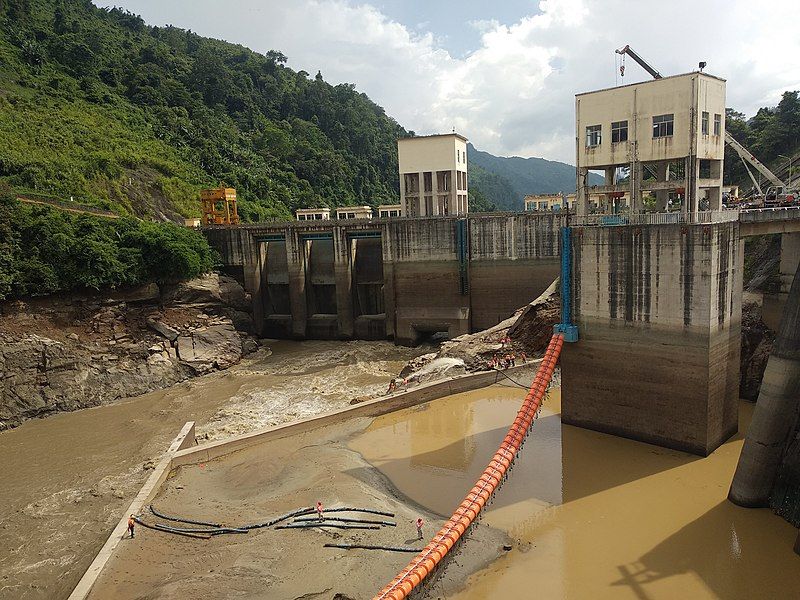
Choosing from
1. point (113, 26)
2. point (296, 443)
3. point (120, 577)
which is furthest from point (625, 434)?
point (113, 26)

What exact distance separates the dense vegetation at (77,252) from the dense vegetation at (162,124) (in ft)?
31.9

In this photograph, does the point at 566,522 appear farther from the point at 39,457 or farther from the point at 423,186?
the point at 423,186

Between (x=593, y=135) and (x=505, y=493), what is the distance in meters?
13.5

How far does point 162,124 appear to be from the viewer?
58.2 m

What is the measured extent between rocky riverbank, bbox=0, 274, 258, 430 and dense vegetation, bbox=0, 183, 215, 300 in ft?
2.60

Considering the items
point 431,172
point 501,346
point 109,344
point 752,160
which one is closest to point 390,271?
point 431,172

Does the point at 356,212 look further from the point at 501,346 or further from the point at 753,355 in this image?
the point at 753,355

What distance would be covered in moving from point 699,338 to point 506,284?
1668cm

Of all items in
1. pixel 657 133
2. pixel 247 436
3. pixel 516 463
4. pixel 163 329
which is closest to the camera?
pixel 516 463

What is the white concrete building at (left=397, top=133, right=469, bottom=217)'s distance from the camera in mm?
37250

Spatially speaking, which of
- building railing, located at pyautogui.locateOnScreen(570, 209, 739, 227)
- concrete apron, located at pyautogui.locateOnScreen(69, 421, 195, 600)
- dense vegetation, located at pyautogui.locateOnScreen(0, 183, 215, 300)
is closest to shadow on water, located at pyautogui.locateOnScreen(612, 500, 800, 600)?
building railing, located at pyautogui.locateOnScreen(570, 209, 739, 227)

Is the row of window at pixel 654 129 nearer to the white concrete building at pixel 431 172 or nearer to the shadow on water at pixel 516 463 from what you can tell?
the shadow on water at pixel 516 463

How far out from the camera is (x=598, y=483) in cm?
1507

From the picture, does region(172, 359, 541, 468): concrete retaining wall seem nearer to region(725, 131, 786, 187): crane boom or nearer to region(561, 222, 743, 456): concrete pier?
region(561, 222, 743, 456): concrete pier
